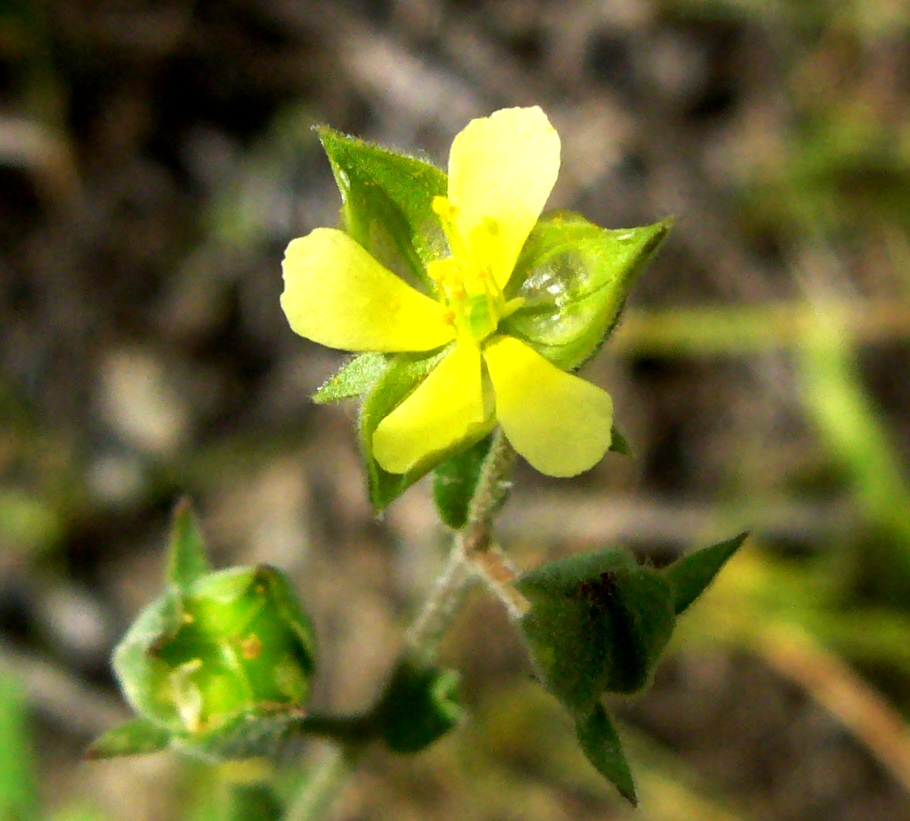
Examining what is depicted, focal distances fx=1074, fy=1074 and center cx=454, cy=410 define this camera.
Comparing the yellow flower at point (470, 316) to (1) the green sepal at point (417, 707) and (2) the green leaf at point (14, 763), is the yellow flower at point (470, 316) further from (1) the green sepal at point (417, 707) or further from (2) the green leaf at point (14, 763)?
(2) the green leaf at point (14, 763)

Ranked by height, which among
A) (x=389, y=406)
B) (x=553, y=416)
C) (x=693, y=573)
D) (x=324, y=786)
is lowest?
(x=324, y=786)

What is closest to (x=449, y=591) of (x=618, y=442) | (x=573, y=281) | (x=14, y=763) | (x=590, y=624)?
(x=590, y=624)

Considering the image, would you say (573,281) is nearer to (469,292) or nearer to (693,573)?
(469,292)

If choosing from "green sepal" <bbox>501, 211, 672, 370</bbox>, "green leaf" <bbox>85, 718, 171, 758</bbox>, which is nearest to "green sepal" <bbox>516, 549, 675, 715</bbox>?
"green sepal" <bbox>501, 211, 672, 370</bbox>

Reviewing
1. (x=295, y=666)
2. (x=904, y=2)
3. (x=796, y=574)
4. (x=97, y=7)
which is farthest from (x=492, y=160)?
(x=904, y=2)

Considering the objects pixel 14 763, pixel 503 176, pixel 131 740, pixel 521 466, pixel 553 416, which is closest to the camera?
pixel 553 416

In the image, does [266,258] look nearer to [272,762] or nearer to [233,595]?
[272,762]

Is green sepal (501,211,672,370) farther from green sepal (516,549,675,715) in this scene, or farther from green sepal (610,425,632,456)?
green sepal (516,549,675,715)

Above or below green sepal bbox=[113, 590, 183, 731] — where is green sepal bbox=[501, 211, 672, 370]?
above
